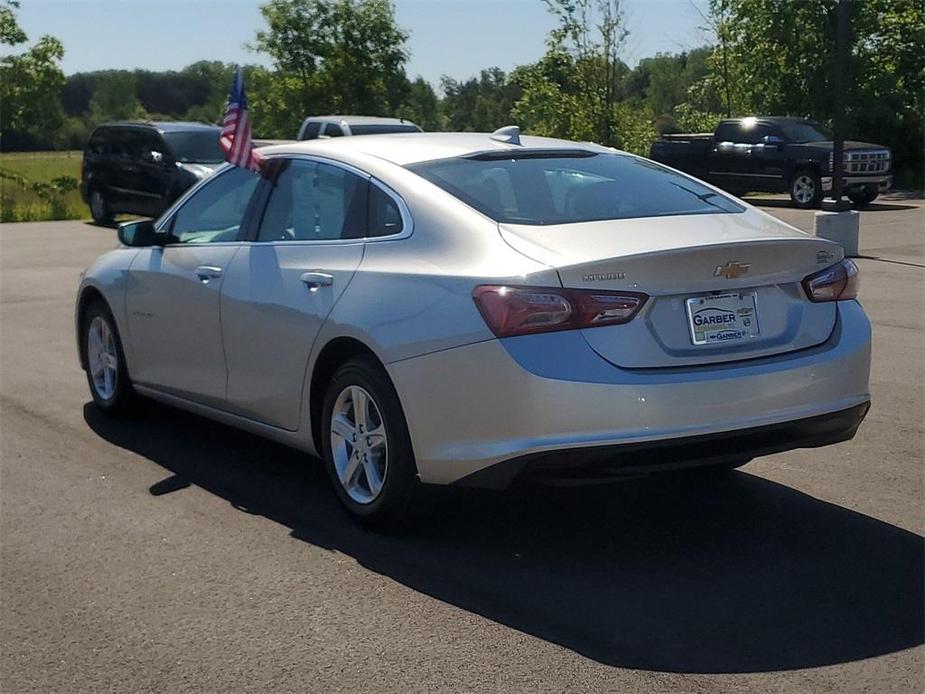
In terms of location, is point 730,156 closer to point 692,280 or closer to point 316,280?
point 316,280

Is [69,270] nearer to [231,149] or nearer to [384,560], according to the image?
[231,149]

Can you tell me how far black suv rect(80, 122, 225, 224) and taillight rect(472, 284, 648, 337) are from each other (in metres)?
18.6

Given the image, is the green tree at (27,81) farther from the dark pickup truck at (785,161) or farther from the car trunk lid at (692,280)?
the car trunk lid at (692,280)

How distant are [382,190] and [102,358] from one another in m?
2.85

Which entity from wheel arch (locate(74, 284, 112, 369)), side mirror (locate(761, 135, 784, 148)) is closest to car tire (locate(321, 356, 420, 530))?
wheel arch (locate(74, 284, 112, 369))

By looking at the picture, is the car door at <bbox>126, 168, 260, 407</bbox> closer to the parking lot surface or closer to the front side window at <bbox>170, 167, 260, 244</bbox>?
the front side window at <bbox>170, 167, 260, 244</bbox>

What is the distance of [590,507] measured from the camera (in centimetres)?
571

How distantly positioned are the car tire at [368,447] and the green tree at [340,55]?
49.0m

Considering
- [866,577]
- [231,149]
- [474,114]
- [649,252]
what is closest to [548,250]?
[649,252]

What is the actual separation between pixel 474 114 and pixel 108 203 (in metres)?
72.2

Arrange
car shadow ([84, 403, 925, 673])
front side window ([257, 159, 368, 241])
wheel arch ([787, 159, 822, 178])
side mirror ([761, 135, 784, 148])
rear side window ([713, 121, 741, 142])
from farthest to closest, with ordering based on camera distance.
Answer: rear side window ([713, 121, 741, 142]) < side mirror ([761, 135, 784, 148]) < wheel arch ([787, 159, 822, 178]) < front side window ([257, 159, 368, 241]) < car shadow ([84, 403, 925, 673])

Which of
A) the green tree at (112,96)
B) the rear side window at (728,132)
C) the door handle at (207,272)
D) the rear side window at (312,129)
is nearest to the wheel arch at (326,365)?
the door handle at (207,272)

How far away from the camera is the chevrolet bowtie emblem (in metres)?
4.82

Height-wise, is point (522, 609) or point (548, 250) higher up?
point (548, 250)
